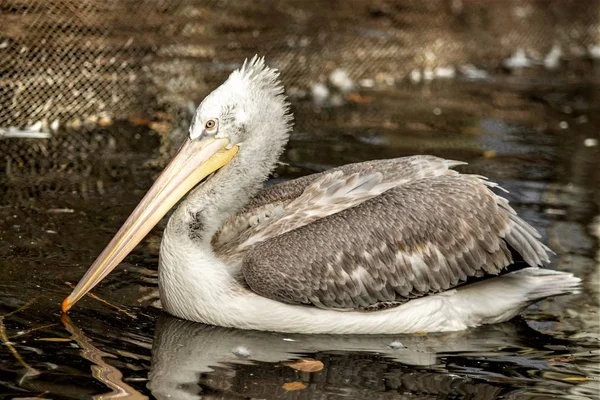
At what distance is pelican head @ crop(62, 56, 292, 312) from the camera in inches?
205

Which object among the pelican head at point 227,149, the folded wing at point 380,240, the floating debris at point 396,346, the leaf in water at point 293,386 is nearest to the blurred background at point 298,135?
the leaf in water at point 293,386

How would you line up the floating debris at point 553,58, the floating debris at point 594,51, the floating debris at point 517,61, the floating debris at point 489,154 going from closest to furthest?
1. the floating debris at point 489,154
2. the floating debris at point 517,61
3. the floating debris at point 553,58
4. the floating debris at point 594,51

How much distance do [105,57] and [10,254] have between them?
11.0 ft

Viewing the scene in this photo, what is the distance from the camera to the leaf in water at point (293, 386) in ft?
14.8

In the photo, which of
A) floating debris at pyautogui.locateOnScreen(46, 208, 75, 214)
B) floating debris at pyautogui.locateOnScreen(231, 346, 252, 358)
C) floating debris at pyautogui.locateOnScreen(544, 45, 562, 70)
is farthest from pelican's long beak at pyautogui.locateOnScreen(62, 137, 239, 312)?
floating debris at pyautogui.locateOnScreen(544, 45, 562, 70)

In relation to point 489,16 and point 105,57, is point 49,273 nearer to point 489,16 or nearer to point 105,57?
point 105,57

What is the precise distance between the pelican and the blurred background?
0.19 m

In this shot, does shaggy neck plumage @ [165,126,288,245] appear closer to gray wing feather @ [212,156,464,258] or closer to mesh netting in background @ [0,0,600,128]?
gray wing feather @ [212,156,464,258]

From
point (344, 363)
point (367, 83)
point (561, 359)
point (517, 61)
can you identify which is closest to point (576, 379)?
point (561, 359)

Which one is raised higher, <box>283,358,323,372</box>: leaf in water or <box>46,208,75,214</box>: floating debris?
<box>46,208,75,214</box>: floating debris

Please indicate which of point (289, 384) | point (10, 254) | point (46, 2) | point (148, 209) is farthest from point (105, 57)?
point (289, 384)

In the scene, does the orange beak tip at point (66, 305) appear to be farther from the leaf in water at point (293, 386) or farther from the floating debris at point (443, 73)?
the floating debris at point (443, 73)

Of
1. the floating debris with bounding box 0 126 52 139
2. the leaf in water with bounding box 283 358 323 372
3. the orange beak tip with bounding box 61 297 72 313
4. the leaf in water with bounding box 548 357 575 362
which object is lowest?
the leaf in water with bounding box 283 358 323 372

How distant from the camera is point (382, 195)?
17.5 feet
